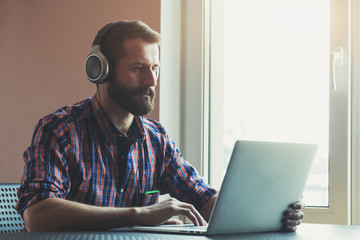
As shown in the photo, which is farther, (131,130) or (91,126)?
(131,130)

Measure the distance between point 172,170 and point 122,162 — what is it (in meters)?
0.24

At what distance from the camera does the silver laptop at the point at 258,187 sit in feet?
3.34

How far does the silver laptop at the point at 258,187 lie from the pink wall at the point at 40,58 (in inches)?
50.2

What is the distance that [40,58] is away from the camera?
2387mm

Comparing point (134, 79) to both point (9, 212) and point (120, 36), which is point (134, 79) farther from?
point (9, 212)

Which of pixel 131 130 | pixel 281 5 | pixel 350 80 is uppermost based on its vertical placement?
pixel 281 5

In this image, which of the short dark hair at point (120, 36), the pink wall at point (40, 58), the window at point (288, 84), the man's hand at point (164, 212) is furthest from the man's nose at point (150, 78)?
the window at point (288, 84)

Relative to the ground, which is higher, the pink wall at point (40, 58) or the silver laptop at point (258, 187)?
the pink wall at point (40, 58)

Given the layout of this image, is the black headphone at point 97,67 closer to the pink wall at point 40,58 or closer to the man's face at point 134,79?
the man's face at point 134,79

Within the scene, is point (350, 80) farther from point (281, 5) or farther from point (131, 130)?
point (131, 130)

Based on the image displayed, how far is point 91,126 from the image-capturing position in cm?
158

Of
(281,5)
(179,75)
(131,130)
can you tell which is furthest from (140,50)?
(281,5)

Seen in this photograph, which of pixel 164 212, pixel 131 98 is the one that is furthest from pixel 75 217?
pixel 131 98

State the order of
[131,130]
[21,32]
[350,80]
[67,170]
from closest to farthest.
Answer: [67,170], [131,130], [350,80], [21,32]
